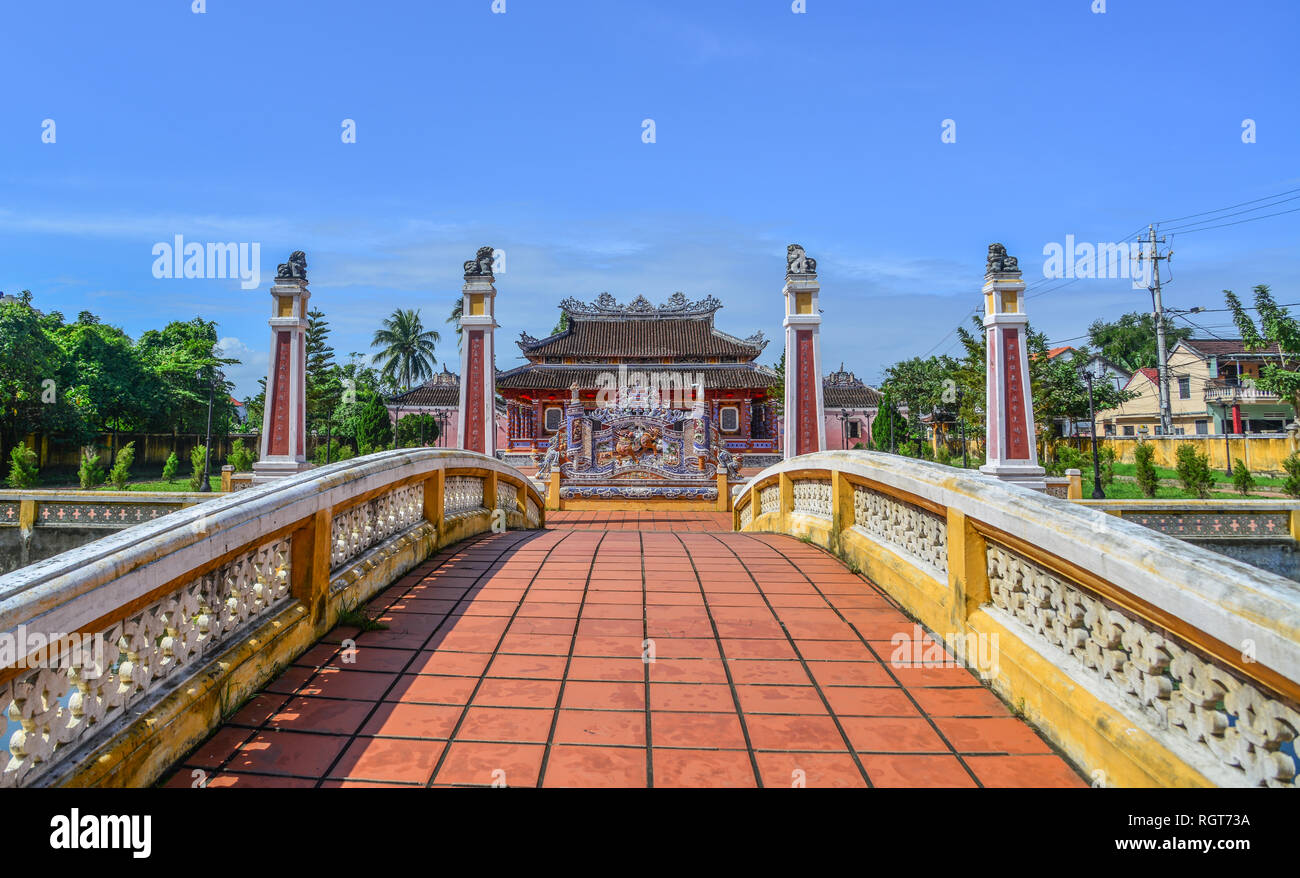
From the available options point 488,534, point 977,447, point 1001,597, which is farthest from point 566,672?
point 977,447

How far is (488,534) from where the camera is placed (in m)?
7.66

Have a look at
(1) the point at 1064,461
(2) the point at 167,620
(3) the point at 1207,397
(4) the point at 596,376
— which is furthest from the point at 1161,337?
(2) the point at 167,620

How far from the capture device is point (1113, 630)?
2344 mm

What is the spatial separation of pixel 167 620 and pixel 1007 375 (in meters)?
18.7

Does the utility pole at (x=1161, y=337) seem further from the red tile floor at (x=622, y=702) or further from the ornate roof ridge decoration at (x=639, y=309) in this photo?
the red tile floor at (x=622, y=702)

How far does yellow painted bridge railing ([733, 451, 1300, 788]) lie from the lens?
1723mm

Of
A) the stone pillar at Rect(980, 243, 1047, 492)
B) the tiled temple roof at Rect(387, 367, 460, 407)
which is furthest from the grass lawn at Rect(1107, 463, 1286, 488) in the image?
the tiled temple roof at Rect(387, 367, 460, 407)

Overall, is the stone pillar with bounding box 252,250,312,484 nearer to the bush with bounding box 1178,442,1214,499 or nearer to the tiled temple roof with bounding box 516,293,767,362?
the tiled temple roof with bounding box 516,293,767,362

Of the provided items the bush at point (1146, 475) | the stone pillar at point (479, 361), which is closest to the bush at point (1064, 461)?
the bush at point (1146, 475)

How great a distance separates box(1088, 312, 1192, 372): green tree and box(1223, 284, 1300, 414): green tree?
31.0 m

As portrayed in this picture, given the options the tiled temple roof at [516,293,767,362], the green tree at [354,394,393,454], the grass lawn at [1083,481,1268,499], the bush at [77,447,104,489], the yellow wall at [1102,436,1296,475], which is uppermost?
the tiled temple roof at [516,293,767,362]

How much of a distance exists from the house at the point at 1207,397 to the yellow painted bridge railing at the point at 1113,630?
3928 cm

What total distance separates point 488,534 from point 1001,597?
5.75m
